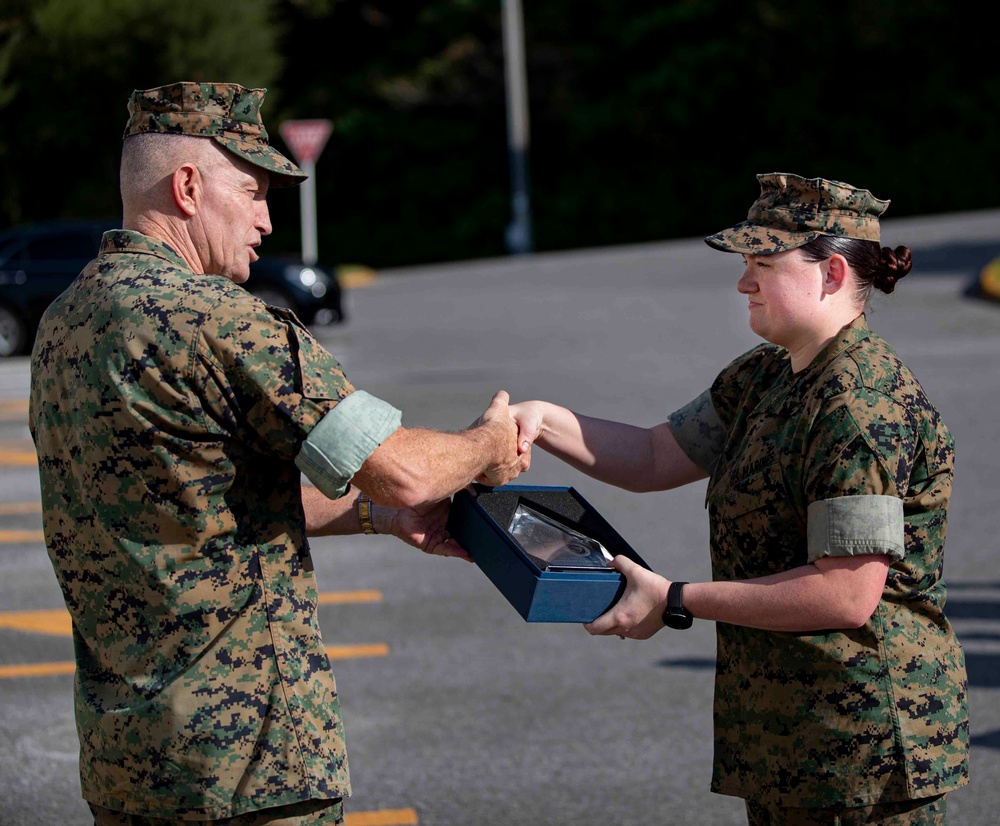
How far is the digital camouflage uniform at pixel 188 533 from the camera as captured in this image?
8.75 feet

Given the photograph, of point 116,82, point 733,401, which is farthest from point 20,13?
point 733,401

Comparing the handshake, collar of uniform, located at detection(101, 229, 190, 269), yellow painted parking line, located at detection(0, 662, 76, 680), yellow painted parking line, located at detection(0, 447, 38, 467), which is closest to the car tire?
yellow painted parking line, located at detection(0, 447, 38, 467)

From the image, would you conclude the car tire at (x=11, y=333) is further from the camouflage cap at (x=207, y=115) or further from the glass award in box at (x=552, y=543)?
the camouflage cap at (x=207, y=115)

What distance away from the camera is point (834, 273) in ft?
9.69

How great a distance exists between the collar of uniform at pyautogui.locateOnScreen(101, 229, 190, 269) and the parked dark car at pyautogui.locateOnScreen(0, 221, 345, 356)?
14083 millimetres

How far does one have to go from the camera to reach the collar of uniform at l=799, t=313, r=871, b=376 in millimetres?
2932

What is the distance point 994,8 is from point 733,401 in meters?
36.3

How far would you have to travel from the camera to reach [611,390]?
42.0 feet

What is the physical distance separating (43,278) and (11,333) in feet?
2.52

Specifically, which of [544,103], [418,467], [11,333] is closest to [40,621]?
[418,467]

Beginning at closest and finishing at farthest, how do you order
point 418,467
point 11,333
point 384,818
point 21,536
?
point 418,467 < point 384,818 < point 21,536 < point 11,333

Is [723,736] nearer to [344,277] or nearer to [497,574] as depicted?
[497,574]

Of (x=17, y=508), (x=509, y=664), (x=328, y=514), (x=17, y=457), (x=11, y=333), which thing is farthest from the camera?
(x=11, y=333)

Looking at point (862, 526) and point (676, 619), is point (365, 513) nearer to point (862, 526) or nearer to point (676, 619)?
point (676, 619)
